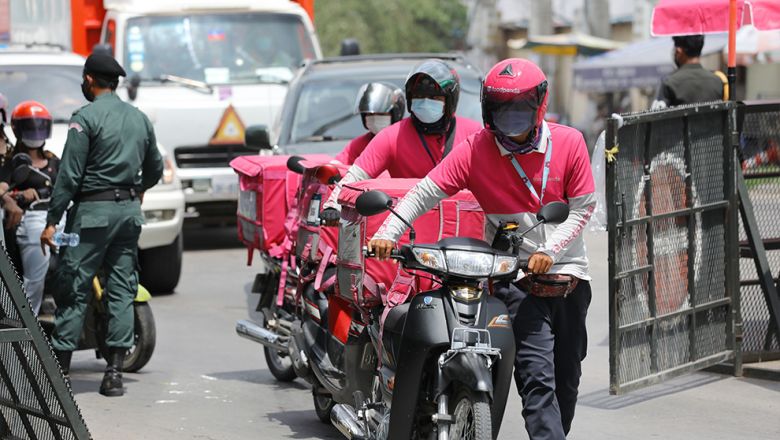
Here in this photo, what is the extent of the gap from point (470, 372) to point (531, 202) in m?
0.84

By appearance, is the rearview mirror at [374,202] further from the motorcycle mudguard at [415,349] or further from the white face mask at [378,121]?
the white face mask at [378,121]

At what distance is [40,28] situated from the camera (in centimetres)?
1627

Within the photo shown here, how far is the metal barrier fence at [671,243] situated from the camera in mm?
7219

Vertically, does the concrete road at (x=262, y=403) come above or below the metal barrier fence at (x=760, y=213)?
below

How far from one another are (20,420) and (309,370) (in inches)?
62.6

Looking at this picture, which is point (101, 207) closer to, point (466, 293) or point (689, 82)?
point (466, 293)

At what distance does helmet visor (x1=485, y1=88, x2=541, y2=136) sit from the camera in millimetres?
5426

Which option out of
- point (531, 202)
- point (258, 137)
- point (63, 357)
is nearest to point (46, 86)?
point (258, 137)

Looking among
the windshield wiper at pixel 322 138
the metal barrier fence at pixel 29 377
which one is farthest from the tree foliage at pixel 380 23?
the metal barrier fence at pixel 29 377

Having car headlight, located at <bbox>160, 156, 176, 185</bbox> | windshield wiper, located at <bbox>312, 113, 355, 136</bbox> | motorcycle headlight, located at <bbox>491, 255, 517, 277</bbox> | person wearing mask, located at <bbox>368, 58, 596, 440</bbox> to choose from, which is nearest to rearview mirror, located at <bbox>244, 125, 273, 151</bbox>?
windshield wiper, located at <bbox>312, 113, 355, 136</bbox>

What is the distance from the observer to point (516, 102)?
5.43m

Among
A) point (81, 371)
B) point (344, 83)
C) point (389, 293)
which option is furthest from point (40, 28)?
point (389, 293)

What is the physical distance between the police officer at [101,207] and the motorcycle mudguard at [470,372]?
130 inches

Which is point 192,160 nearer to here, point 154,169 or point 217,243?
point 217,243
